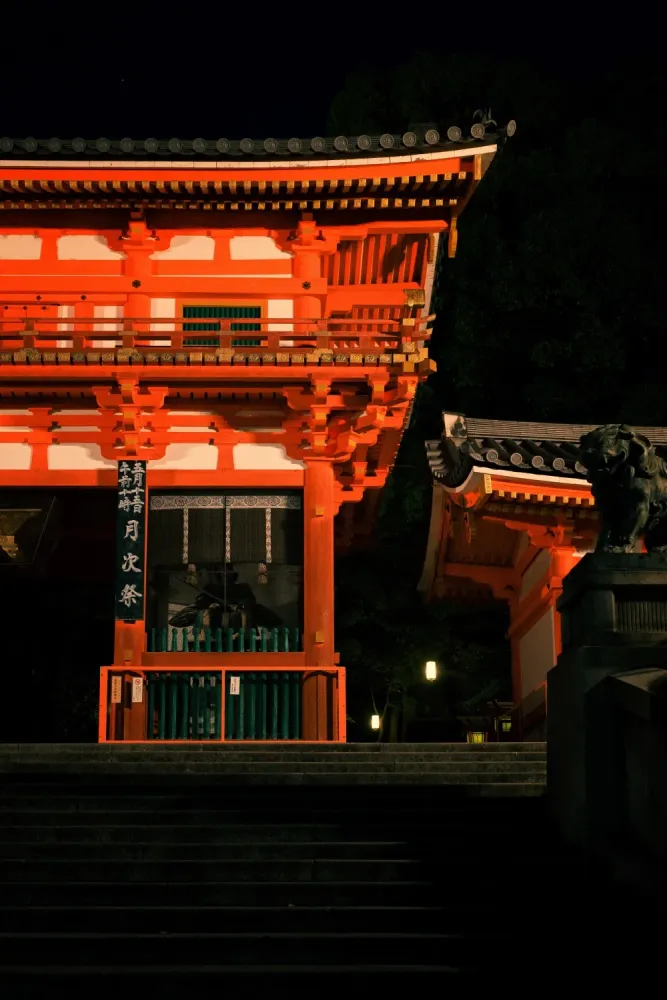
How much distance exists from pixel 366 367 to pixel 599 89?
1996 centimetres

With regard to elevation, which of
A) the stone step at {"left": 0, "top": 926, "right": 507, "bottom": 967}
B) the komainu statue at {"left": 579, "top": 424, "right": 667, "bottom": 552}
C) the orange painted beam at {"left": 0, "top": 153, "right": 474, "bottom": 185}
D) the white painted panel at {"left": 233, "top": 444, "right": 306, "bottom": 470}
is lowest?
the stone step at {"left": 0, "top": 926, "right": 507, "bottom": 967}

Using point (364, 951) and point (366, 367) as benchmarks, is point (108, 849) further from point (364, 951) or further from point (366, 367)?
point (366, 367)

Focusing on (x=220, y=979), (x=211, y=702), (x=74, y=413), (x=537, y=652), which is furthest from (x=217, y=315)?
(x=220, y=979)

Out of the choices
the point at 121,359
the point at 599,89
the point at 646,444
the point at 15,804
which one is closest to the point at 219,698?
the point at 121,359

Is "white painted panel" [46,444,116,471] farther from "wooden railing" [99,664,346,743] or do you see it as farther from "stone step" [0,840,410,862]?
"stone step" [0,840,410,862]

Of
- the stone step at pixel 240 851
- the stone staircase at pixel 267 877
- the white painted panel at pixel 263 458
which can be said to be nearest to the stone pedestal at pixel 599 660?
the stone staircase at pixel 267 877

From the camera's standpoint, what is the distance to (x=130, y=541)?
Result: 55.3 ft

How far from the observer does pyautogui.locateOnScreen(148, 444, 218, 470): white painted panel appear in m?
17.4

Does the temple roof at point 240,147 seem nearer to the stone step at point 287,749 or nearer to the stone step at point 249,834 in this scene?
the stone step at point 287,749

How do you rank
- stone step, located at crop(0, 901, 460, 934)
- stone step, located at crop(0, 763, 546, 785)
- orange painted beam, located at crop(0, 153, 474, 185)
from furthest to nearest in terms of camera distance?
orange painted beam, located at crop(0, 153, 474, 185) < stone step, located at crop(0, 763, 546, 785) < stone step, located at crop(0, 901, 460, 934)

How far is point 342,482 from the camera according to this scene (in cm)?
1927

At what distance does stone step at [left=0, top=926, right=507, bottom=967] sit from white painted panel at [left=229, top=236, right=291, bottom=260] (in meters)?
12.7

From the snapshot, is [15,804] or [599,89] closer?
[15,804]

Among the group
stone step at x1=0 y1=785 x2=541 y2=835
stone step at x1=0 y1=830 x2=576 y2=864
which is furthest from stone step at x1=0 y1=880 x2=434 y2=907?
stone step at x1=0 y1=785 x2=541 y2=835
